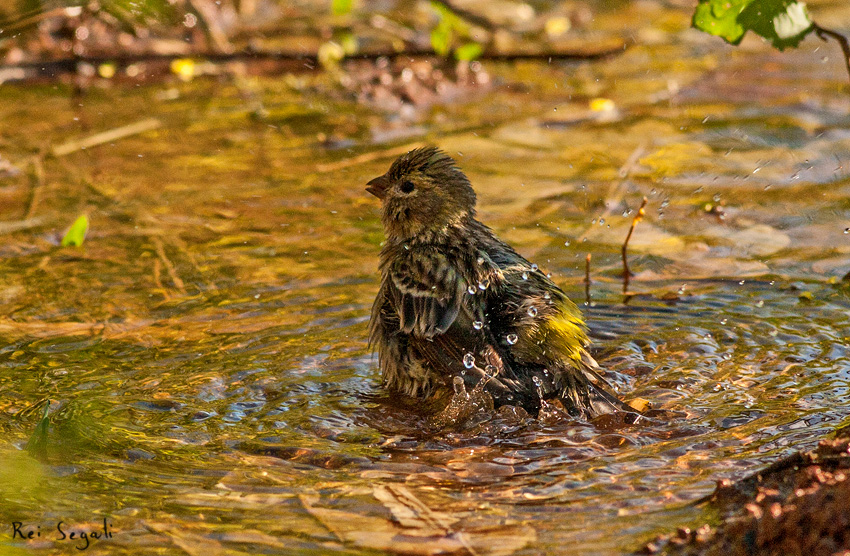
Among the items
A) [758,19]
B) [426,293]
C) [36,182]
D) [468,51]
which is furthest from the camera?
[468,51]

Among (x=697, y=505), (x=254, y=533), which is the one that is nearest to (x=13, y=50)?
(x=254, y=533)

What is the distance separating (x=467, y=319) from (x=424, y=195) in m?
0.93

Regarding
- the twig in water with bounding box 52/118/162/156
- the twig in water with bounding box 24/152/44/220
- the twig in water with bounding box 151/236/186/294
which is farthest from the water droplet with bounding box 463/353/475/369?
the twig in water with bounding box 52/118/162/156

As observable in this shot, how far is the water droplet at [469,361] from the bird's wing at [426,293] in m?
0.16

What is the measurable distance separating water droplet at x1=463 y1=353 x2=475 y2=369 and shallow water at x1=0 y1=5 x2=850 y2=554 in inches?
10.0

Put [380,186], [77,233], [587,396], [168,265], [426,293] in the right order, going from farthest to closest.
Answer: [168,265]
[77,233]
[380,186]
[426,293]
[587,396]

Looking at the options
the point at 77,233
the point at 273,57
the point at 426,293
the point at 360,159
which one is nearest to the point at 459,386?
the point at 426,293

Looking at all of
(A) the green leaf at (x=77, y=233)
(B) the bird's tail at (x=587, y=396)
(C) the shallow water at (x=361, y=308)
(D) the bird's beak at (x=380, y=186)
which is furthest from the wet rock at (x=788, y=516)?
(A) the green leaf at (x=77, y=233)

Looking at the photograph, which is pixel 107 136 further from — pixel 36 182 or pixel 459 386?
pixel 459 386

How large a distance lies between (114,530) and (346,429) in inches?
48.0

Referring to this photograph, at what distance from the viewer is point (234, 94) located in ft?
31.6

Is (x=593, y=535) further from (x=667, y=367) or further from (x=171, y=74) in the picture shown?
(x=171, y=74)

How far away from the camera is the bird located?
4.47m

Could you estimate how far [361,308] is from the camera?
5668 mm
